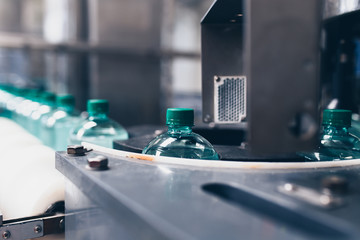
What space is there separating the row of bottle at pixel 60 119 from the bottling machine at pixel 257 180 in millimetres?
441

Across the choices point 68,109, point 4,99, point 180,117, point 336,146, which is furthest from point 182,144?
point 4,99

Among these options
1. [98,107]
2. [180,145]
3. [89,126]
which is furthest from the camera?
[89,126]

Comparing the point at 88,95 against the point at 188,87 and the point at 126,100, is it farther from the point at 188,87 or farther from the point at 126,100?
the point at 188,87

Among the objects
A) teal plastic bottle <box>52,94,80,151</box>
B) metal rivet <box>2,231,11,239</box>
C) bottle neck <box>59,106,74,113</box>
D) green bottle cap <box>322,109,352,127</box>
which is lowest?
metal rivet <box>2,231,11,239</box>

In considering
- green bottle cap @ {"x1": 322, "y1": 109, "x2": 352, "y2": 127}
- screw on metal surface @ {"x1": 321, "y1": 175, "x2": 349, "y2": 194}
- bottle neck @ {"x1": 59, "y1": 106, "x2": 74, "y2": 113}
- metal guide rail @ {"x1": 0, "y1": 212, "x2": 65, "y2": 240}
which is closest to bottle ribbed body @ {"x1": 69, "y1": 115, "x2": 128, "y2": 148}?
bottle neck @ {"x1": 59, "y1": 106, "x2": 74, "y2": 113}

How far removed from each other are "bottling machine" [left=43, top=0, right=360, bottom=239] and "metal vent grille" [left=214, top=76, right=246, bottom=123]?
204 mm

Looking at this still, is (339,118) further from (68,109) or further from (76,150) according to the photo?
(68,109)

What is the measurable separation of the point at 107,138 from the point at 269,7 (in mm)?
859

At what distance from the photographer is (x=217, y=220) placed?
375mm

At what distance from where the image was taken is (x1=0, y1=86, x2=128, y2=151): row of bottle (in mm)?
1130

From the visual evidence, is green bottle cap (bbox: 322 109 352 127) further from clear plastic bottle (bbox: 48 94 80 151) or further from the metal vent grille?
clear plastic bottle (bbox: 48 94 80 151)

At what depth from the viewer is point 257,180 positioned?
53cm

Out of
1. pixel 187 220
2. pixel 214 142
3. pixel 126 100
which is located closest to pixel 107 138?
pixel 214 142

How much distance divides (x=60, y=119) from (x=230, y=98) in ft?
2.94
